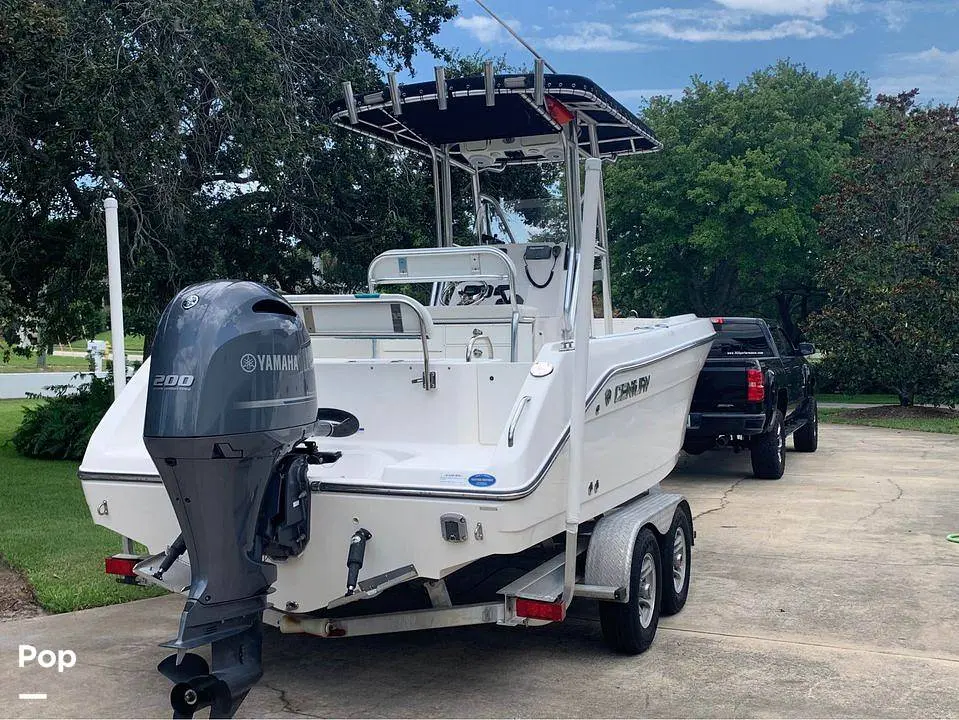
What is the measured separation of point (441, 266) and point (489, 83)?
45.5 inches

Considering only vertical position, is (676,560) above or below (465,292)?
below

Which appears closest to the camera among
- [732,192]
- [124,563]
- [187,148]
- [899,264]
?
[124,563]

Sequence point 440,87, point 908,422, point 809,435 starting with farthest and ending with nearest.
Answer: point 908,422 < point 809,435 < point 440,87

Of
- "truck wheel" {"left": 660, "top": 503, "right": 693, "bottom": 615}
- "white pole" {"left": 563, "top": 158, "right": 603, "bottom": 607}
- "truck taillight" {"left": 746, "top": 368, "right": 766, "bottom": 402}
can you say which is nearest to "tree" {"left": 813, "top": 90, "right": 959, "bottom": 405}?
"truck taillight" {"left": 746, "top": 368, "right": 766, "bottom": 402}

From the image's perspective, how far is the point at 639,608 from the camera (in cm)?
535

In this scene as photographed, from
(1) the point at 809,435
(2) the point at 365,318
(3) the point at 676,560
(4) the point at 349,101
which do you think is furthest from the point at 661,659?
(1) the point at 809,435

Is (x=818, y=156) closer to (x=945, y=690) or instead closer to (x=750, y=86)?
(x=750, y=86)

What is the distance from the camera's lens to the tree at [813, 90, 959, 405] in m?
19.6

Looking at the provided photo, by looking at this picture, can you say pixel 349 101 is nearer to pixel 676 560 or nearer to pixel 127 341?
pixel 676 560

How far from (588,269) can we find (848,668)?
2.50m

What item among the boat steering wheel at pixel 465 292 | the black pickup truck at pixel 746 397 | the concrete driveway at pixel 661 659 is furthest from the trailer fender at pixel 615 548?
the black pickup truck at pixel 746 397

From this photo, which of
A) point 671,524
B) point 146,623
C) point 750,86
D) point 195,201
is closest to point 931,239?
point 750,86

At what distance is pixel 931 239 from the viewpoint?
20.8m

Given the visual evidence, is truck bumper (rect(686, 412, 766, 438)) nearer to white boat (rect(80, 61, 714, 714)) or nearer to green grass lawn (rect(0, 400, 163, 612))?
white boat (rect(80, 61, 714, 714))
